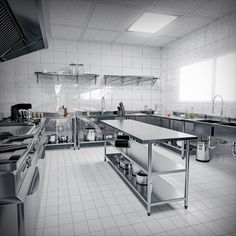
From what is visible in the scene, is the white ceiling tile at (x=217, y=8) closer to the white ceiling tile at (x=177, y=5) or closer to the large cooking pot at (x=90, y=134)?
the white ceiling tile at (x=177, y=5)

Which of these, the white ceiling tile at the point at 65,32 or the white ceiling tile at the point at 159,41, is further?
the white ceiling tile at the point at 159,41

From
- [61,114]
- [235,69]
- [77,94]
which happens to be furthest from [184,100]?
[61,114]

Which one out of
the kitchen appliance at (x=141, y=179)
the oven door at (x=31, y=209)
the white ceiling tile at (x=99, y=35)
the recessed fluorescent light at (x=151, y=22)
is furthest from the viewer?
the white ceiling tile at (x=99, y=35)

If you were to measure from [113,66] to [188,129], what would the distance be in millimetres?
2369

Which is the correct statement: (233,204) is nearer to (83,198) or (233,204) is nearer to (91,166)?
(83,198)

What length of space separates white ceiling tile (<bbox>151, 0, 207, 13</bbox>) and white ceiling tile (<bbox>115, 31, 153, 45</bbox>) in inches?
44.4

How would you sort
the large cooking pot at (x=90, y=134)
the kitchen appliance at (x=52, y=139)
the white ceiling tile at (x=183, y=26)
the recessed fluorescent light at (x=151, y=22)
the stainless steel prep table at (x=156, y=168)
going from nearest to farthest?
the stainless steel prep table at (x=156, y=168), the recessed fluorescent light at (x=151, y=22), the white ceiling tile at (x=183, y=26), the kitchen appliance at (x=52, y=139), the large cooking pot at (x=90, y=134)

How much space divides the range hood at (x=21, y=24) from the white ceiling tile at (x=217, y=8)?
2.41 m

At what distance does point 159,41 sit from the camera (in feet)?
15.0

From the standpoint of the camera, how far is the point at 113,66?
481cm

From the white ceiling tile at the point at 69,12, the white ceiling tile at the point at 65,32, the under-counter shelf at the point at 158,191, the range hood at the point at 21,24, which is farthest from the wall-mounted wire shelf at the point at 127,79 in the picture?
the under-counter shelf at the point at 158,191

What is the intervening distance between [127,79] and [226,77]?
7.58 ft

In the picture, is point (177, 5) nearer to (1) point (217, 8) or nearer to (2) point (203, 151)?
(1) point (217, 8)

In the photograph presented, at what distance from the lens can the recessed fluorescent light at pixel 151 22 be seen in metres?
3.21
